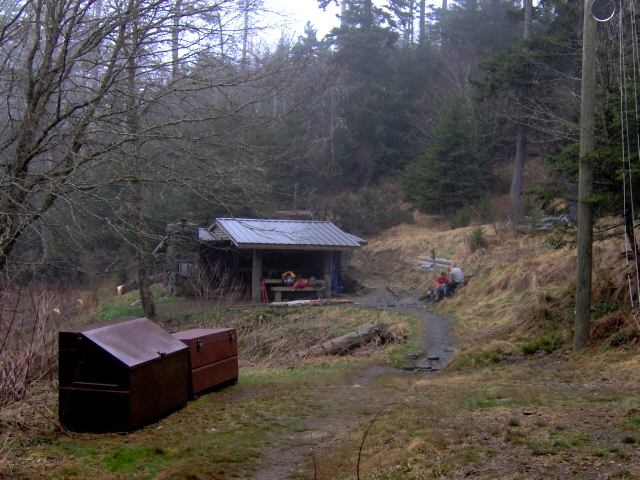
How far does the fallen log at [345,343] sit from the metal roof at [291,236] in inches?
304

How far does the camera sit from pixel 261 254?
26.2m

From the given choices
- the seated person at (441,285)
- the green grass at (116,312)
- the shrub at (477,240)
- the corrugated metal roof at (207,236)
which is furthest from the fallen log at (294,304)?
the shrub at (477,240)

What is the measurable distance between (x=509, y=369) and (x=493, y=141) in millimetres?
27953

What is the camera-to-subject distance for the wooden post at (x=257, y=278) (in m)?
25.6

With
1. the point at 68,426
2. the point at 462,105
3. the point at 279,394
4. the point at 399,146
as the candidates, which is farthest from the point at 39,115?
the point at 399,146

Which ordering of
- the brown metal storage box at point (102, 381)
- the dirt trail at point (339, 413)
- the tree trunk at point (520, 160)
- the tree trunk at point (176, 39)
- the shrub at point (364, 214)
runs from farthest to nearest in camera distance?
the shrub at point (364, 214) → the tree trunk at point (520, 160) → the tree trunk at point (176, 39) → the brown metal storage box at point (102, 381) → the dirt trail at point (339, 413)

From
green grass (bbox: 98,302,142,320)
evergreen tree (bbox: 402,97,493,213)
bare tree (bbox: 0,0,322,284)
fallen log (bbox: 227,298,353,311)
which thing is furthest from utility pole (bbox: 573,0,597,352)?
evergreen tree (bbox: 402,97,493,213)

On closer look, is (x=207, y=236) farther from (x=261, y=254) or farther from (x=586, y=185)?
(x=586, y=185)

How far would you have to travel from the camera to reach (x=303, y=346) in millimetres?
17016

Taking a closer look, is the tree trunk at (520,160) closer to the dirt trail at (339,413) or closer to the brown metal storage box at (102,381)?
the dirt trail at (339,413)

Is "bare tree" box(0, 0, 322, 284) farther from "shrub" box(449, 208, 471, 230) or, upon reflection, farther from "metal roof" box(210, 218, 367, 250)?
"shrub" box(449, 208, 471, 230)

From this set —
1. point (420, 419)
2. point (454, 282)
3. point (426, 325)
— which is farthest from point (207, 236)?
point (420, 419)

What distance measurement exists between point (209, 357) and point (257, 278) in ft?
55.5

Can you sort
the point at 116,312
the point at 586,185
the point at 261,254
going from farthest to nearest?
the point at 261,254 → the point at 116,312 → the point at 586,185
